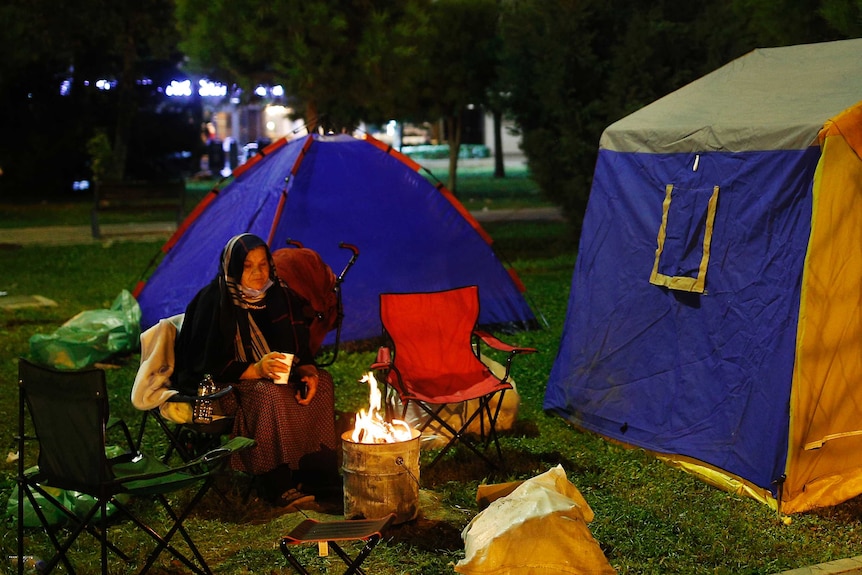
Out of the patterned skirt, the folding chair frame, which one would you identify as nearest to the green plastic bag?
the patterned skirt

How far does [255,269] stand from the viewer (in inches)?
202

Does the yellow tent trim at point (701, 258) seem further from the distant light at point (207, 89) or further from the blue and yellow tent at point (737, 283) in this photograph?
the distant light at point (207, 89)

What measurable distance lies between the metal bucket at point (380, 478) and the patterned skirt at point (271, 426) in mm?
405

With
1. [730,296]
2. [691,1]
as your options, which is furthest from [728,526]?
[691,1]

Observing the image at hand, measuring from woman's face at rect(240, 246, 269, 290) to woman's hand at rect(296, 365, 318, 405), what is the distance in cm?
47

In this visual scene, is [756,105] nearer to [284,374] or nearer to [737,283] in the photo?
[737,283]

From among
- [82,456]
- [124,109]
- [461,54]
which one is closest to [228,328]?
[82,456]

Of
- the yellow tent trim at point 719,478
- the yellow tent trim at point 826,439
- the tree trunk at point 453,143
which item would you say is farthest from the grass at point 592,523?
the tree trunk at point 453,143

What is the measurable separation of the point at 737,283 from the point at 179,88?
2535cm

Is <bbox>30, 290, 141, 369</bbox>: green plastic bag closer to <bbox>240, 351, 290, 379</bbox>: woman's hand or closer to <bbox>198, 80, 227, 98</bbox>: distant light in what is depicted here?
<bbox>240, 351, 290, 379</bbox>: woman's hand

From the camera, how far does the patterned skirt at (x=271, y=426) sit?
4957mm

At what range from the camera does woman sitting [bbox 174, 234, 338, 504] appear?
4977 millimetres

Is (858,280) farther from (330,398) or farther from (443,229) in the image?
(443,229)

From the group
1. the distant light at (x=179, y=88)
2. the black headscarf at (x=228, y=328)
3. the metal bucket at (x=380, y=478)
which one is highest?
the distant light at (x=179, y=88)
